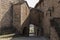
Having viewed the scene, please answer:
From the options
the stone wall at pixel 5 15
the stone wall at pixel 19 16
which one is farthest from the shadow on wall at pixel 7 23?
the stone wall at pixel 19 16

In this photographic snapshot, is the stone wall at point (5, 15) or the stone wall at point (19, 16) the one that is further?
the stone wall at point (19, 16)

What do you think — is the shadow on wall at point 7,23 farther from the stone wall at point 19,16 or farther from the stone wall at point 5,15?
the stone wall at point 19,16

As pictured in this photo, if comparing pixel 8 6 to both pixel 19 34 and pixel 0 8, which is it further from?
pixel 19 34

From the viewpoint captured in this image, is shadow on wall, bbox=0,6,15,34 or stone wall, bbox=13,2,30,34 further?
stone wall, bbox=13,2,30,34

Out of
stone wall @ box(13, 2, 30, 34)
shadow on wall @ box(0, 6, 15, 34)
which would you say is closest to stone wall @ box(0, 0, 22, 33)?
shadow on wall @ box(0, 6, 15, 34)

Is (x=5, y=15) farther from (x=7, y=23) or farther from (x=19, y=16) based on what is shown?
(x=19, y=16)

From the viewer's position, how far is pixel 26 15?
599 inches

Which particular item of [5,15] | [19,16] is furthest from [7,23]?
[19,16]

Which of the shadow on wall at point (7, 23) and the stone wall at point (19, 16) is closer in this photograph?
the shadow on wall at point (7, 23)

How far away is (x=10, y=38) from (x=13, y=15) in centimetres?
354

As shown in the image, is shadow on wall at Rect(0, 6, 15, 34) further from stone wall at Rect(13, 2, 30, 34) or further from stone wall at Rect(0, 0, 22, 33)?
stone wall at Rect(13, 2, 30, 34)

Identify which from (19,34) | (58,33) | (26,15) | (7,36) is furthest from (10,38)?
(58,33)

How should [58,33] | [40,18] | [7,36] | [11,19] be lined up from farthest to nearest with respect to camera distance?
[40,18]
[11,19]
[7,36]
[58,33]

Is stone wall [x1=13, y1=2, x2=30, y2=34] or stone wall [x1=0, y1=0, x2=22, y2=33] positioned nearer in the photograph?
stone wall [x1=0, y1=0, x2=22, y2=33]
